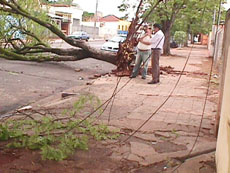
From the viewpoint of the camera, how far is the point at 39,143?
4.24 meters

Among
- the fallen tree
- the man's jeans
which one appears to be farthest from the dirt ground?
the fallen tree

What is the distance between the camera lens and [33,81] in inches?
427

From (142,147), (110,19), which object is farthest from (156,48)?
(110,19)

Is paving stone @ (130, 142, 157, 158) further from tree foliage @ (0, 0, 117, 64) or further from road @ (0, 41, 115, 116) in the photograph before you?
tree foliage @ (0, 0, 117, 64)

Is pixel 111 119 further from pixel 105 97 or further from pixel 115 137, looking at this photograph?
pixel 105 97

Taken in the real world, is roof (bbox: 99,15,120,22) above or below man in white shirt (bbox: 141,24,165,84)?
above

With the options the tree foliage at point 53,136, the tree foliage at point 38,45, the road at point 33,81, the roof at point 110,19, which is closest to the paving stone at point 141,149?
the tree foliage at point 53,136

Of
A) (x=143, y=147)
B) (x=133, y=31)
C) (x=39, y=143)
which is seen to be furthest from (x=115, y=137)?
(x=133, y=31)

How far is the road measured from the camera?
815cm

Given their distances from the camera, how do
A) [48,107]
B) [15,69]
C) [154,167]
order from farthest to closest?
[15,69] < [48,107] < [154,167]

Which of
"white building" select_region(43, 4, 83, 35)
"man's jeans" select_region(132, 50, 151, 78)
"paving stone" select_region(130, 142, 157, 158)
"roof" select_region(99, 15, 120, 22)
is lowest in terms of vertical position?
"paving stone" select_region(130, 142, 157, 158)

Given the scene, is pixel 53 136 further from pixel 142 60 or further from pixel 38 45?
pixel 38 45

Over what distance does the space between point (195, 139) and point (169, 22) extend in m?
19.1

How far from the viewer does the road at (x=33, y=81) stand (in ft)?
26.7
